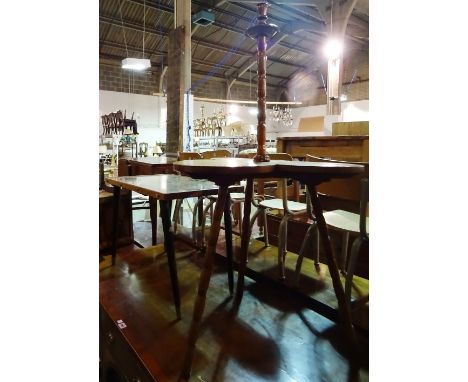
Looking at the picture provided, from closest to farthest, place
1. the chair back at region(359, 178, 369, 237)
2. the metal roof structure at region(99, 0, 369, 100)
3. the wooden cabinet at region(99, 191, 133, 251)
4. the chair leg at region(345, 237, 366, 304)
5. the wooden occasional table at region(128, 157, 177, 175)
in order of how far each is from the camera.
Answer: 1. the chair back at region(359, 178, 369, 237)
2. the chair leg at region(345, 237, 366, 304)
3. the wooden cabinet at region(99, 191, 133, 251)
4. the wooden occasional table at region(128, 157, 177, 175)
5. the metal roof structure at region(99, 0, 369, 100)

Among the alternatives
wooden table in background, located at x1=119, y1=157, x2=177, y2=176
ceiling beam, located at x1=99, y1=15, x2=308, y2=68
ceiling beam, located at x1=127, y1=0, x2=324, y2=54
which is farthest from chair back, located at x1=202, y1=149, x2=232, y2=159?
ceiling beam, located at x1=99, y1=15, x2=308, y2=68

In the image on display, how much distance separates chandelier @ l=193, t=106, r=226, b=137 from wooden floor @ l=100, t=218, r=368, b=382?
573cm

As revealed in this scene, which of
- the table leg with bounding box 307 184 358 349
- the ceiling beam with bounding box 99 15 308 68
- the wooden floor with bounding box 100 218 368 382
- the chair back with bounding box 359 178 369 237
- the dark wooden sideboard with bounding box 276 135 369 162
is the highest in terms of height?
the ceiling beam with bounding box 99 15 308 68

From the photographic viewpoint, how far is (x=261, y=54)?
1508 millimetres

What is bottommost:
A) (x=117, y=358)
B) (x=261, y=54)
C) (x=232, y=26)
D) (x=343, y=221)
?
(x=117, y=358)

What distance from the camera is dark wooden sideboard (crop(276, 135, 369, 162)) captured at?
3230 mm

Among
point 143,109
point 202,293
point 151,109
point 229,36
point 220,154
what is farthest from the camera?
point 151,109

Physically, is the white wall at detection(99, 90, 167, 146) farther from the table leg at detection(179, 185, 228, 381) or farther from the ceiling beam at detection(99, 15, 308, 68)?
the table leg at detection(179, 185, 228, 381)

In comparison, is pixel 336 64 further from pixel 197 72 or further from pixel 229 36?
pixel 197 72

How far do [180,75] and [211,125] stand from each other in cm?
308

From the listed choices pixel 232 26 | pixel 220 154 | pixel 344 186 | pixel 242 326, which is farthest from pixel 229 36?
pixel 242 326
